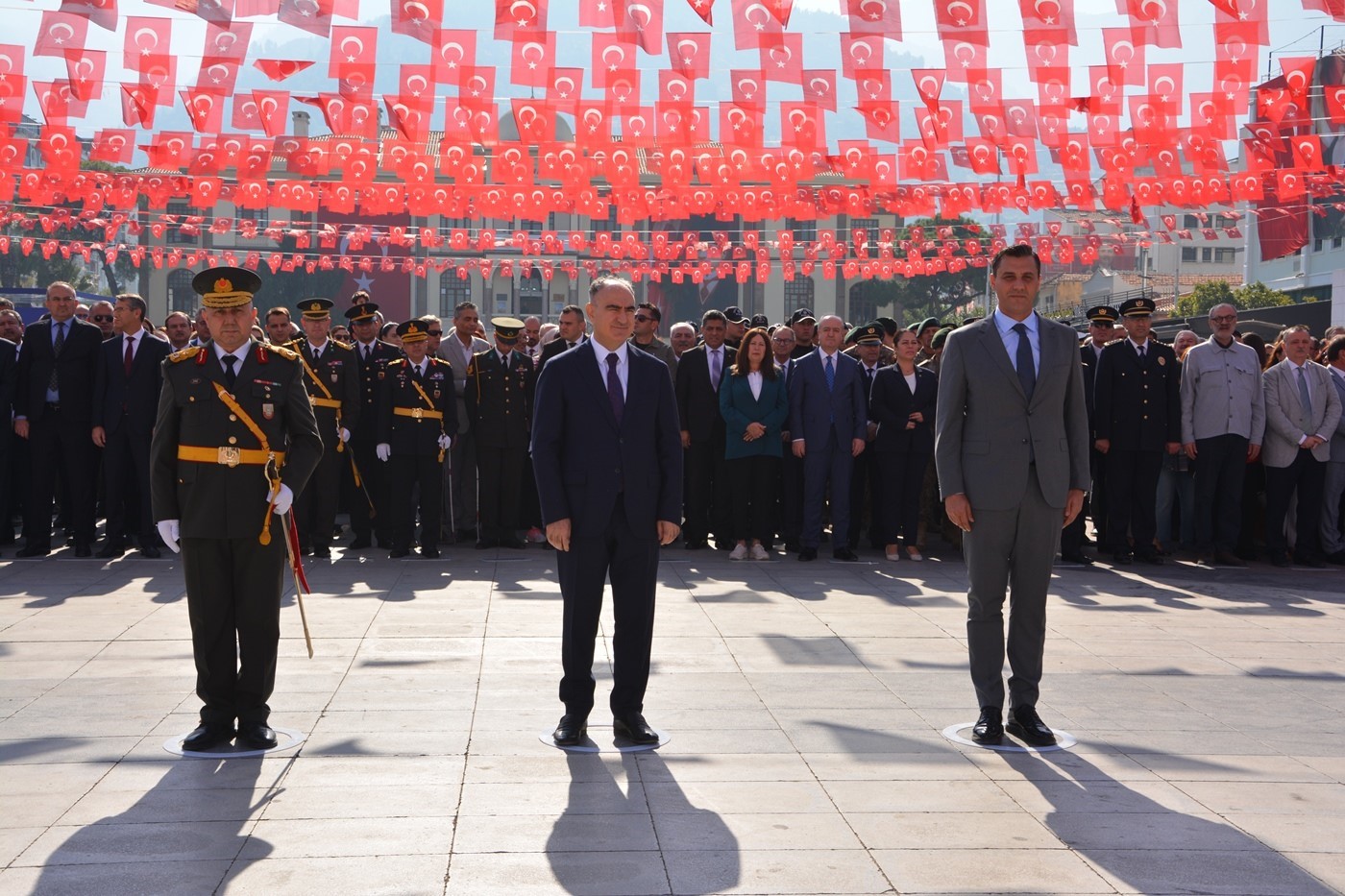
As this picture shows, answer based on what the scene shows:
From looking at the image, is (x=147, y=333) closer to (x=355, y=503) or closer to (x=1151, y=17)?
(x=355, y=503)

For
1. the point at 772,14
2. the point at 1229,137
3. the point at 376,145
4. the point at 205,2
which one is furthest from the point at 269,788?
the point at 376,145

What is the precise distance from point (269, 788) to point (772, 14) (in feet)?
27.0

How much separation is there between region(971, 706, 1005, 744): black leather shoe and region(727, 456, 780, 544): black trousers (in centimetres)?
619

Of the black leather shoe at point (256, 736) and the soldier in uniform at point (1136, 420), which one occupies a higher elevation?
the soldier in uniform at point (1136, 420)

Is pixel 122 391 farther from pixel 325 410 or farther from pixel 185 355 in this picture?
pixel 185 355

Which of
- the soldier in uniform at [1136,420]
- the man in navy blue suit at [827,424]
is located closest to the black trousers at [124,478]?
the man in navy blue suit at [827,424]

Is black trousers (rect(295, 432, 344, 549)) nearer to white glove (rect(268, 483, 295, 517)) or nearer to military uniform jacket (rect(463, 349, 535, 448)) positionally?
military uniform jacket (rect(463, 349, 535, 448))

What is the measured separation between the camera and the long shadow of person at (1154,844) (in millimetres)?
4039

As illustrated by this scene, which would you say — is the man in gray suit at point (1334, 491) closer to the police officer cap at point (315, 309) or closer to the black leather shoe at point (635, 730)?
the police officer cap at point (315, 309)

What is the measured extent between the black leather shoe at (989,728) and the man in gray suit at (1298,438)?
7472 millimetres

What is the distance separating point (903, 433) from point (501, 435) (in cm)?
348

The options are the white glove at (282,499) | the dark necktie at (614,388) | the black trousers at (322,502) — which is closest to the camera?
the white glove at (282,499)

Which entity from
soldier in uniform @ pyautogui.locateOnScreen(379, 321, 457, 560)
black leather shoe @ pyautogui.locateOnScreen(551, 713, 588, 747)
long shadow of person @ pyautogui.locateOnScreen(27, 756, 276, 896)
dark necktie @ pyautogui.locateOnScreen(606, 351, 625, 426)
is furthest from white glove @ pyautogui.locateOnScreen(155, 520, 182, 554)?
soldier in uniform @ pyautogui.locateOnScreen(379, 321, 457, 560)

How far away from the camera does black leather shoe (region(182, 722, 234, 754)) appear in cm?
553
